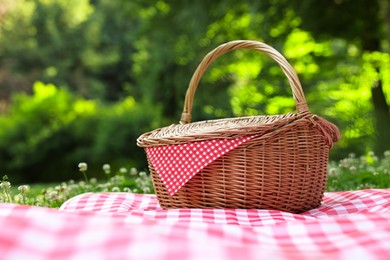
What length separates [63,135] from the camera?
9711 millimetres

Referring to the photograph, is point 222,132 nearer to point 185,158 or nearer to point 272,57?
point 185,158

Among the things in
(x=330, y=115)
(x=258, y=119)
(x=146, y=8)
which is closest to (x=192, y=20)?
(x=146, y=8)

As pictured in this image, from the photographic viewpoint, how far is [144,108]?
30.1 ft

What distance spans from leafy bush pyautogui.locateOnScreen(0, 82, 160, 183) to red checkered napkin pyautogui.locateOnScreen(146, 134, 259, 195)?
6642 mm

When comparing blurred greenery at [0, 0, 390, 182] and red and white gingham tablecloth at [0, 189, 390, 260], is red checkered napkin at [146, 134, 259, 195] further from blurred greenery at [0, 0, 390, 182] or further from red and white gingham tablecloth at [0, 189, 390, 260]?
blurred greenery at [0, 0, 390, 182]

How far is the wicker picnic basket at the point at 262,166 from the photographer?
1.86 m

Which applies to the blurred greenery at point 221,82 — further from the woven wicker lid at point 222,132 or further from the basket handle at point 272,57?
the woven wicker lid at point 222,132

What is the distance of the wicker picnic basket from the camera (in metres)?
1.86

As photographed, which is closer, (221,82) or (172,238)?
(172,238)

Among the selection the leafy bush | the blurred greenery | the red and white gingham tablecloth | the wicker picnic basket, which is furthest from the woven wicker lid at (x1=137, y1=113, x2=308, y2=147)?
the leafy bush

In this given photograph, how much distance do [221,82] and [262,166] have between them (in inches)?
230

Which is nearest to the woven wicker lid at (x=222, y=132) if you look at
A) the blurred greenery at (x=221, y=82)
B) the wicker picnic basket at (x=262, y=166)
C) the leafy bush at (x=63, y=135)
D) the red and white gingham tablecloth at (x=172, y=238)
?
the wicker picnic basket at (x=262, y=166)

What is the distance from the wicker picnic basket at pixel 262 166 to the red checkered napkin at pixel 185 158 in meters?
0.02

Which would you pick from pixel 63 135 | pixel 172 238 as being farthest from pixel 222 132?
pixel 63 135
